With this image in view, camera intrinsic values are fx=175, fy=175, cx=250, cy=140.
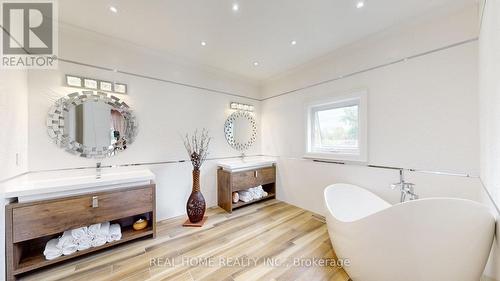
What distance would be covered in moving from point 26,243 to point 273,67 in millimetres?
3804

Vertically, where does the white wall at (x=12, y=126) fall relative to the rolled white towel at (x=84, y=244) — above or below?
above

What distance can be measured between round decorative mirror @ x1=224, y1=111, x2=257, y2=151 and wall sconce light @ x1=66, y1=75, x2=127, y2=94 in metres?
1.68

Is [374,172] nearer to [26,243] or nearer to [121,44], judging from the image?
[121,44]

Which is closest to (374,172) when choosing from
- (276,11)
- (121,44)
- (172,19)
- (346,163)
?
(346,163)

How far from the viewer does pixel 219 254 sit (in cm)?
188

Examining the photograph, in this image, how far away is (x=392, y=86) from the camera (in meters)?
2.06

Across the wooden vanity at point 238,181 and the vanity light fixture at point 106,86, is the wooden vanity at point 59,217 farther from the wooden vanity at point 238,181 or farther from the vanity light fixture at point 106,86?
the vanity light fixture at point 106,86

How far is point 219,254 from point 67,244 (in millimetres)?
1486

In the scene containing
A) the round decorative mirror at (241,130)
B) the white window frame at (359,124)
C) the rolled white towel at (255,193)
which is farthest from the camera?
the round decorative mirror at (241,130)

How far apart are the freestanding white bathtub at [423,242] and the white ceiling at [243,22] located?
1.82 metres

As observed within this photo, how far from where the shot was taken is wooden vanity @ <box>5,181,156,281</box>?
1472 mm

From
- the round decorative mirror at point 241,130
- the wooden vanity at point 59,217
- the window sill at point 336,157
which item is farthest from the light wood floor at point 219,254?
the round decorative mirror at point 241,130

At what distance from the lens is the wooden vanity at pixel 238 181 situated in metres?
2.93

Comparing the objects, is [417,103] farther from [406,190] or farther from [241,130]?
[241,130]
